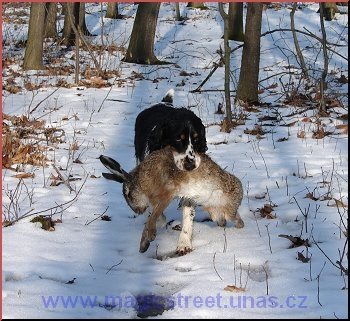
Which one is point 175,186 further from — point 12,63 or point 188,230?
point 12,63

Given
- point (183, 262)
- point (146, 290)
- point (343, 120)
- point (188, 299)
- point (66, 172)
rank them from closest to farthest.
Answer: point (188, 299)
point (146, 290)
point (183, 262)
point (66, 172)
point (343, 120)

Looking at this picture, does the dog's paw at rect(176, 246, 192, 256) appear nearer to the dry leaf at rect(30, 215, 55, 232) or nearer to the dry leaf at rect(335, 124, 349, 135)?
the dry leaf at rect(30, 215, 55, 232)

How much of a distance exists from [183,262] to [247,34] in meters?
6.84

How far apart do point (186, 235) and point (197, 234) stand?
0.31 metres

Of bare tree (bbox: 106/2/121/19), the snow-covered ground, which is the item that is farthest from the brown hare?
bare tree (bbox: 106/2/121/19)

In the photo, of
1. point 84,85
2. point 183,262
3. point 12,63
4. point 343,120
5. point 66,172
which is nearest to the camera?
point 183,262

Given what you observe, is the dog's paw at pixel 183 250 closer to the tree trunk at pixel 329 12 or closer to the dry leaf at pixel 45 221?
the dry leaf at pixel 45 221

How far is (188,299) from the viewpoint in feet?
10.4

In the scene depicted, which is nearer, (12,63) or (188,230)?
(188,230)

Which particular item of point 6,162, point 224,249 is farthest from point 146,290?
point 6,162

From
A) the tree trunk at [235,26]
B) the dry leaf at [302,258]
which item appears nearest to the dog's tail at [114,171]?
the dry leaf at [302,258]

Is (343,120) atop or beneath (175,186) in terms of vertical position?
beneath

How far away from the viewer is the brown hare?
158 inches

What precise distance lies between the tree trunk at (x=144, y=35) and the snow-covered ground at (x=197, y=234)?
191 inches
